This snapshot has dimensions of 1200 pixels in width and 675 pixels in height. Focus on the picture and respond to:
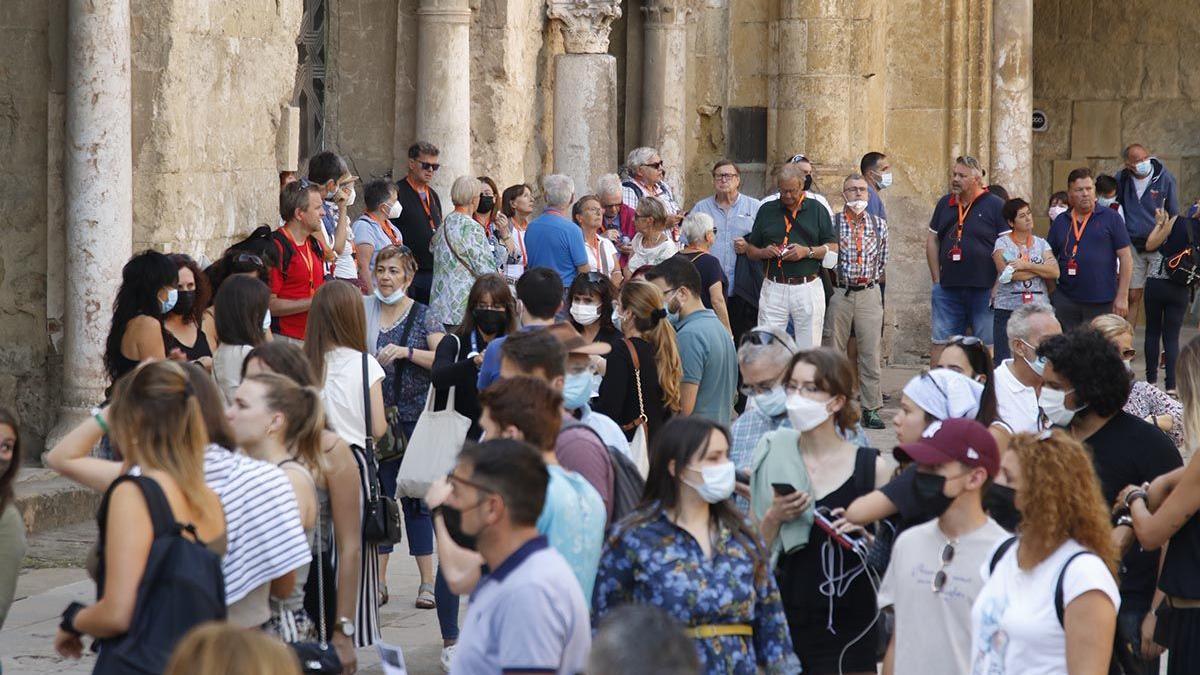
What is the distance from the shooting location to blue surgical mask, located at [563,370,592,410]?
6449 mm

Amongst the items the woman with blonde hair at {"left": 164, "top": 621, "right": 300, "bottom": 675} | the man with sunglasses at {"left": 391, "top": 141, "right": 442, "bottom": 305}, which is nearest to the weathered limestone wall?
the man with sunglasses at {"left": 391, "top": 141, "right": 442, "bottom": 305}

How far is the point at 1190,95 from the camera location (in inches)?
885

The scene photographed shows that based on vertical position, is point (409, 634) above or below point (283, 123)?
below

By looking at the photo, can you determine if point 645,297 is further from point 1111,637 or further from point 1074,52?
point 1074,52

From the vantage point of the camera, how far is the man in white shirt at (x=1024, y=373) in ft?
22.9

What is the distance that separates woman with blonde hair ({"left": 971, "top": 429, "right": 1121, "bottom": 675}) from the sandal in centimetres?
397

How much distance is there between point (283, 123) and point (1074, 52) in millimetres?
13992

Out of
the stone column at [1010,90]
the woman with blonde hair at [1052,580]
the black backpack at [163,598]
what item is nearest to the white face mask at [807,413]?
the woman with blonde hair at [1052,580]

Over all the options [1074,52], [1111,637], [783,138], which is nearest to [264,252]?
[1111,637]

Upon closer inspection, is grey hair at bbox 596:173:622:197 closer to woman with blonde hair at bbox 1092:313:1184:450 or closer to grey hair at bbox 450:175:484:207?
grey hair at bbox 450:175:484:207

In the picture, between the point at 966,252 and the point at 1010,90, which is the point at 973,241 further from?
the point at 1010,90

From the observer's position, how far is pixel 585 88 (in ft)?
49.0

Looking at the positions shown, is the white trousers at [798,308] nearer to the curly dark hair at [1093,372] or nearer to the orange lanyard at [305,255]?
the orange lanyard at [305,255]

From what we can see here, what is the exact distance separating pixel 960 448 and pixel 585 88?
33.2 ft
